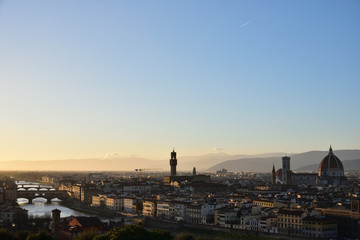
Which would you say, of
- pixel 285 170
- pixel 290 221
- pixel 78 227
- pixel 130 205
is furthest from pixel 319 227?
pixel 285 170

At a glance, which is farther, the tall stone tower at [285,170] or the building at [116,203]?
the tall stone tower at [285,170]

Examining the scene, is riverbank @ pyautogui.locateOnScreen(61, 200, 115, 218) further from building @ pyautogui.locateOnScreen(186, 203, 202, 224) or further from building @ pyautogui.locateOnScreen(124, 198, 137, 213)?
building @ pyautogui.locateOnScreen(186, 203, 202, 224)

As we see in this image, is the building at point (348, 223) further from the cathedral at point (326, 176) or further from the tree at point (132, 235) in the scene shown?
the cathedral at point (326, 176)

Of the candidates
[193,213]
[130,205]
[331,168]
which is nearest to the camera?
[193,213]

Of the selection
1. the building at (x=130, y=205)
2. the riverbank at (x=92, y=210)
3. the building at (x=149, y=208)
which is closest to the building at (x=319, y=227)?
the building at (x=149, y=208)

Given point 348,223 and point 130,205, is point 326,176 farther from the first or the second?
point 348,223

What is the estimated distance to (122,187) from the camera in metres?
107

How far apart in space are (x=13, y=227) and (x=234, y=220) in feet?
72.6

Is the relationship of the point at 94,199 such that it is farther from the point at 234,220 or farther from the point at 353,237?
the point at 353,237

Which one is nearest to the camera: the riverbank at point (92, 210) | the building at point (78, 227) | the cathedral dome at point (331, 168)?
the building at point (78, 227)

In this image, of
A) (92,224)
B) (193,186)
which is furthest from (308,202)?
(193,186)

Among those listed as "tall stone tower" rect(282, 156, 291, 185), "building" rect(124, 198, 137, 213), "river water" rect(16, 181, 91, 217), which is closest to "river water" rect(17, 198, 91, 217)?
"river water" rect(16, 181, 91, 217)

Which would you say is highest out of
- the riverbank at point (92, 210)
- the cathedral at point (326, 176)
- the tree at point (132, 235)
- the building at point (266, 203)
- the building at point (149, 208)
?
the cathedral at point (326, 176)

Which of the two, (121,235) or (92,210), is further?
(92,210)
